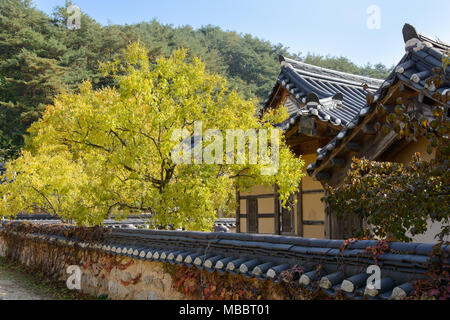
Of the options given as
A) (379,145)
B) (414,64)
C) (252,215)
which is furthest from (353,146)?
(252,215)

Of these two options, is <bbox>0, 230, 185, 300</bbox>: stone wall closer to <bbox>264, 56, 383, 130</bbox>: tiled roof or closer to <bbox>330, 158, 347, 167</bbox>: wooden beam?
<bbox>330, 158, 347, 167</bbox>: wooden beam

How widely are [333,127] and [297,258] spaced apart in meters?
6.70

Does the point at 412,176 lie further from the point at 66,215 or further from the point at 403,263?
the point at 66,215

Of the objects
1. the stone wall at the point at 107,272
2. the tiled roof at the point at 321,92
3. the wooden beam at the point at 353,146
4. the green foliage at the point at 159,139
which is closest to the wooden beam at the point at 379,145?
the wooden beam at the point at 353,146

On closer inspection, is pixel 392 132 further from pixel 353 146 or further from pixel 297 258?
pixel 297 258

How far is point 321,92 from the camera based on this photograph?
13.8m

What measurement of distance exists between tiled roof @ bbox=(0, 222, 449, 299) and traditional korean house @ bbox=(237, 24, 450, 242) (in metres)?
0.98

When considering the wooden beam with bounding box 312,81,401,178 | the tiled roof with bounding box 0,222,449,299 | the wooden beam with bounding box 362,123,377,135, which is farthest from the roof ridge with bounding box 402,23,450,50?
the tiled roof with bounding box 0,222,449,299

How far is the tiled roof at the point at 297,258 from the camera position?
3.84 metres

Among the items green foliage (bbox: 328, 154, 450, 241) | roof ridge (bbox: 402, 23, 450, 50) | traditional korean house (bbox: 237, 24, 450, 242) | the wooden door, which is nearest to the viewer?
green foliage (bbox: 328, 154, 450, 241)

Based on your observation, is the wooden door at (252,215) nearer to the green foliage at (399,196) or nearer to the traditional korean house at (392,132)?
the traditional korean house at (392,132)

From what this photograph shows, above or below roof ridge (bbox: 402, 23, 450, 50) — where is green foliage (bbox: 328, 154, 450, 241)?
below

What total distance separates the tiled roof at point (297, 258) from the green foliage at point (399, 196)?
432 millimetres

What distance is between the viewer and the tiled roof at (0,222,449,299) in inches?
151
